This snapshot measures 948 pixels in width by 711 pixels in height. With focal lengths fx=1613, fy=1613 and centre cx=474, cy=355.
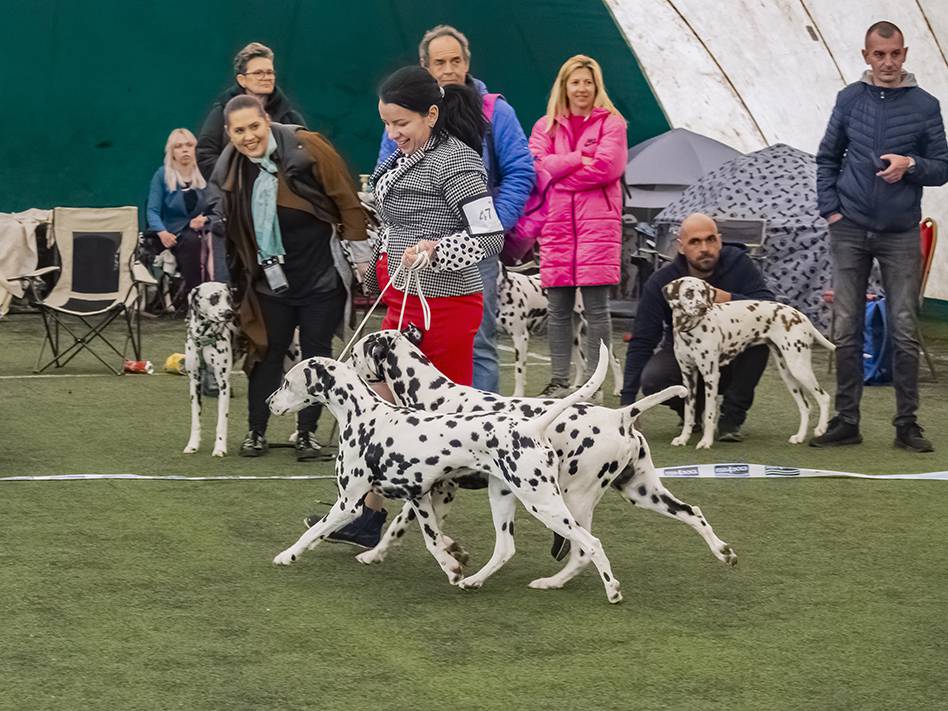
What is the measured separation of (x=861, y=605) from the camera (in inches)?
197

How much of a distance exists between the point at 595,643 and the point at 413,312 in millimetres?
1549

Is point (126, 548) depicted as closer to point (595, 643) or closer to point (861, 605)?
point (595, 643)

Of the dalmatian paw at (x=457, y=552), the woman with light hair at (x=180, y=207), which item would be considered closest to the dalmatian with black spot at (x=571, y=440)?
the dalmatian paw at (x=457, y=552)

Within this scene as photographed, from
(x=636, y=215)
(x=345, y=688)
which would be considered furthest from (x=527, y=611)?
(x=636, y=215)

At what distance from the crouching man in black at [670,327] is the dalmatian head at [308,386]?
2.94m

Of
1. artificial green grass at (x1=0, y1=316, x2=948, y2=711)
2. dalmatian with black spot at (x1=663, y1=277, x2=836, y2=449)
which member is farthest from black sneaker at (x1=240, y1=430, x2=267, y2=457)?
dalmatian with black spot at (x1=663, y1=277, x2=836, y2=449)

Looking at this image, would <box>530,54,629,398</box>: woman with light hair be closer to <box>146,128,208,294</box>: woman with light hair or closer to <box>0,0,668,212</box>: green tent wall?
<box>146,128,208,294</box>: woman with light hair

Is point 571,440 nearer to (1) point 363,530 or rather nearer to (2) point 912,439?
(1) point 363,530

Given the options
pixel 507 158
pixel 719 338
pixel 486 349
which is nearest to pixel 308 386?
pixel 486 349

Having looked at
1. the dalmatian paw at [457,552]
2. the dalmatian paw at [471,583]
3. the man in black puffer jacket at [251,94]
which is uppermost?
the man in black puffer jacket at [251,94]

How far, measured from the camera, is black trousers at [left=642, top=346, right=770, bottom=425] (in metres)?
8.29

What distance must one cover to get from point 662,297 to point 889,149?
1321mm

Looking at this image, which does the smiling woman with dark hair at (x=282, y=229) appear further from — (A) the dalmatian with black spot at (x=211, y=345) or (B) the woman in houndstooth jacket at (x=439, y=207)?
(B) the woman in houndstooth jacket at (x=439, y=207)

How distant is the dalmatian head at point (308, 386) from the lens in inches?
210
